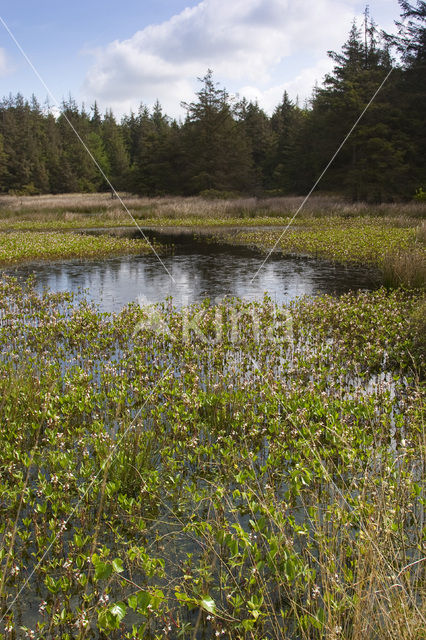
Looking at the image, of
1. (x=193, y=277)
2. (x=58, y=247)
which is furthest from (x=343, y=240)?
(x=58, y=247)

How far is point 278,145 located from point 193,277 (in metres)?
55.1

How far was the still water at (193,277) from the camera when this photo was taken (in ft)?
48.6

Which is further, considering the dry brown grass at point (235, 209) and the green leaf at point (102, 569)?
the dry brown grass at point (235, 209)

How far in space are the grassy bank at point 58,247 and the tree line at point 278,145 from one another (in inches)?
960

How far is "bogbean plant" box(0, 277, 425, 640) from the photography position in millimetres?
3332

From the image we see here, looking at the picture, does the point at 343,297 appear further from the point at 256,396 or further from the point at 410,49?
the point at 410,49

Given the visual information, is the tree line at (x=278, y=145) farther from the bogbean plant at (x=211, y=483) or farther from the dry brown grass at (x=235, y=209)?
the bogbean plant at (x=211, y=483)

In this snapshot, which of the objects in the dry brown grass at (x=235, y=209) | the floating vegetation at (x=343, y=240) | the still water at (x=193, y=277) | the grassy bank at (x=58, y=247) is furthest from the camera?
the dry brown grass at (x=235, y=209)

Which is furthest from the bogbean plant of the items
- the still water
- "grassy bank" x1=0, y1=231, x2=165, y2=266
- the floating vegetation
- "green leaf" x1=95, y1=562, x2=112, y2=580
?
"grassy bank" x1=0, y1=231, x2=165, y2=266

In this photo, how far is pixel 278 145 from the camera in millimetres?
67562

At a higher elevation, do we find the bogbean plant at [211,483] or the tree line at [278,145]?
the tree line at [278,145]

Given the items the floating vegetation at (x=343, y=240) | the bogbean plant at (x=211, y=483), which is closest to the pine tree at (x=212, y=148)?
the floating vegetation at (x=343, y=240)

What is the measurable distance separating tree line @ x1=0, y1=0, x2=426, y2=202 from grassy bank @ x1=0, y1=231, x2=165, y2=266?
24.4 meters

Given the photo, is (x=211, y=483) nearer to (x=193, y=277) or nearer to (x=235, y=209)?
(x=193, y=277)
